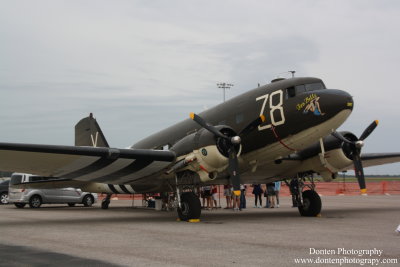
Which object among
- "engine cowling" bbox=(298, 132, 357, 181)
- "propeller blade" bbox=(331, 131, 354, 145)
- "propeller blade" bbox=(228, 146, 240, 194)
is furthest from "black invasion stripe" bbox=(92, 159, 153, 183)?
"propeller blade" bbox=(331, 131, 354, 145)

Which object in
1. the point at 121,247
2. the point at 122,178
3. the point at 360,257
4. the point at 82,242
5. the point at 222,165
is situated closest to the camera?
the point at 360,257

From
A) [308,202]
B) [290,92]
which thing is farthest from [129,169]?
[308,202]

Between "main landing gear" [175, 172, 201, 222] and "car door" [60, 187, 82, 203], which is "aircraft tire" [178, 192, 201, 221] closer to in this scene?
"main landing gear" [175, 172, 201, 222]

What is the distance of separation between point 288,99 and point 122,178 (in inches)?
289

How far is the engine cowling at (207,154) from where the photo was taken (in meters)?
14.1

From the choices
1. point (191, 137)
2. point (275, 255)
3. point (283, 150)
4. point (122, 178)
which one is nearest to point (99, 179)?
point (122, 178)

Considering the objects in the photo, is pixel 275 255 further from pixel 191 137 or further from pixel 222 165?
pixel 191 137

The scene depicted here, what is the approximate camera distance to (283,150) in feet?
49.9

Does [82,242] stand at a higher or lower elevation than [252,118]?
lower

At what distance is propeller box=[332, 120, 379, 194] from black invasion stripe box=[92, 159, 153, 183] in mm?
7130

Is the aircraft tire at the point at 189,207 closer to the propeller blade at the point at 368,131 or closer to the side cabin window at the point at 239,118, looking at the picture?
the side cabin window at the point at 239,118

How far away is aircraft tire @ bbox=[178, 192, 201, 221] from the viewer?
48.4ft

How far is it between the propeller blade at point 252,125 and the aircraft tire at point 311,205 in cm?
445

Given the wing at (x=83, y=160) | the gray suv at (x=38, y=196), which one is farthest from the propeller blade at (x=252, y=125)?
the gray suv at (x=38, y=196)
